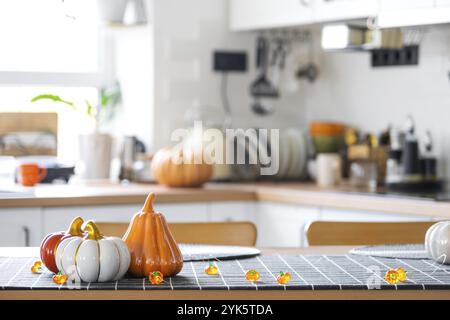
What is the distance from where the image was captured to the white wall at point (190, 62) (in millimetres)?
4238

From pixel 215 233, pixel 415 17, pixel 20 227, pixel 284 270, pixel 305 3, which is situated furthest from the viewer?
pixel 305 3

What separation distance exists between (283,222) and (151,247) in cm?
199

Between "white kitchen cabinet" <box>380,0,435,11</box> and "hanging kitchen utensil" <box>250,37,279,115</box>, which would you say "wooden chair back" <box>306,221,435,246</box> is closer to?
"white kitchen cabinet" <box>380,0,435,11</box>

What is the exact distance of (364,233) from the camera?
2676 mm

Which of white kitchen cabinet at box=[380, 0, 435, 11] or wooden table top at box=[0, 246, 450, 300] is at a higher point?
white kitchen cabinet at box=[380, 0, 435, 11]

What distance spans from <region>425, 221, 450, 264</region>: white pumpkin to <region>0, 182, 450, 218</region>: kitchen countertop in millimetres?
1120

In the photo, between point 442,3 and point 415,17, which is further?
point 442,3

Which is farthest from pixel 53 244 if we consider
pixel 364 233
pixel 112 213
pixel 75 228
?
pixel 112 213

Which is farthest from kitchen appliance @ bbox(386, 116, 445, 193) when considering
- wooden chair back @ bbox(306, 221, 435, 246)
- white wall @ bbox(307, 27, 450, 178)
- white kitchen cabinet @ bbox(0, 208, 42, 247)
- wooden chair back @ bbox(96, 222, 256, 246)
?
white kitchen cabinet @ bbox(0, 208, 42, 247)

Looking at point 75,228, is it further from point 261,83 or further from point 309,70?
point 309,70

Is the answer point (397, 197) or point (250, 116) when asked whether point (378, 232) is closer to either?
point (397, 197)

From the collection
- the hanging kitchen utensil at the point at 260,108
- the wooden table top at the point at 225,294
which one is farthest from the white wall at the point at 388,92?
the wooden table top at the point at 225,294

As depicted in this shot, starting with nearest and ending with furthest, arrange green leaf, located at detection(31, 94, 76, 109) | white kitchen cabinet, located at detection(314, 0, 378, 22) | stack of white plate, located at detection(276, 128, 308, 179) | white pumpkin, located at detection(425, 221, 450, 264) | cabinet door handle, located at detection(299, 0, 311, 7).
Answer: white pumpkin, located at detection(425, 221, 450, 264)
white kitchen cabinet, located at detection(314, 0, 378, 22)
cabinet door handle, located at detection(299, 0, 311, 7)
green leaf, located at detection(31, 94, 76, 109)
stack of white plate, located at detection(276, 128, 308, 179)

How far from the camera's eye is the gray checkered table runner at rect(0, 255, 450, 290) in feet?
5.75
